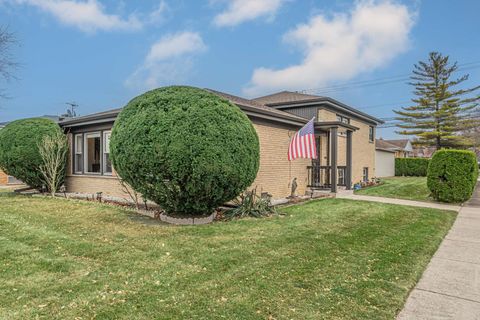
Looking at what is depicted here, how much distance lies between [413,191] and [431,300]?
1259cm

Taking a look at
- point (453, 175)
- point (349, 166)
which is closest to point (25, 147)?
point (349, 166)

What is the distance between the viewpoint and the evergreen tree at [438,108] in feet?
108

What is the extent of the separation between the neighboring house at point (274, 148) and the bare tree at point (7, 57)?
3.36m

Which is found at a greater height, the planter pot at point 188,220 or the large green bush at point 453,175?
the large green bush at point 453,175

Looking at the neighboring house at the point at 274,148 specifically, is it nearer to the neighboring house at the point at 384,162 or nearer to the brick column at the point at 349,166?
the brick column at the point at 349,166

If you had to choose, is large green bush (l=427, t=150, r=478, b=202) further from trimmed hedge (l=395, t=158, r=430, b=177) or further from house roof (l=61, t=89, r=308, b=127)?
trimmed hedge (l=395, t=158, r=430, b=177)

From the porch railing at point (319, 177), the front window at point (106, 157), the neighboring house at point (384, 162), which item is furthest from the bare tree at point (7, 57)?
the neighboring house at point (384, 162)

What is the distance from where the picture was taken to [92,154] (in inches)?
528

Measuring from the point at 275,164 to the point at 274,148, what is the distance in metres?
0.57

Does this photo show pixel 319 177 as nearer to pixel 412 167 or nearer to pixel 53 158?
pixel 53 158

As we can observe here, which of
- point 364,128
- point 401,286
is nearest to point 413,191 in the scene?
point 364,128

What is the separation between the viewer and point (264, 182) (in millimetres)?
10797

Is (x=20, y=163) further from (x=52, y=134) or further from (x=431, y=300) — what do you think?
(x=431, y=300)

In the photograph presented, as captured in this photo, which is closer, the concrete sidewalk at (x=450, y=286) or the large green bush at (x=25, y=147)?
the concrete sidewalk at (x=450, y=286)
